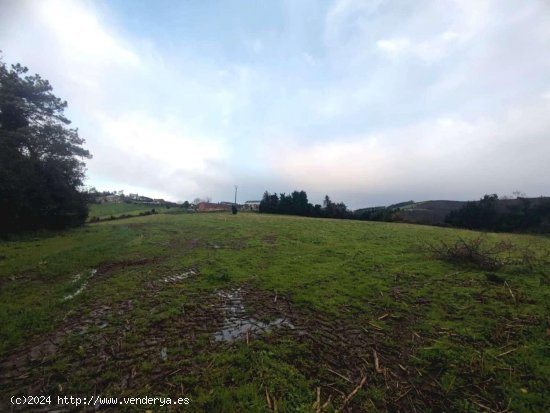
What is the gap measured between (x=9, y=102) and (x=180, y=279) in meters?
28.2

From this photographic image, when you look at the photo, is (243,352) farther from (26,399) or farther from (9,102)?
(9,102)

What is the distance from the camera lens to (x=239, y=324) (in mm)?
6746

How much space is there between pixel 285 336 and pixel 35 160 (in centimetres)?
3022

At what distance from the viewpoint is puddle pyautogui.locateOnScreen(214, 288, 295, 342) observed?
243 inches

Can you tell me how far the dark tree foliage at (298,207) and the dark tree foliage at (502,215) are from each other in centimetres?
2291

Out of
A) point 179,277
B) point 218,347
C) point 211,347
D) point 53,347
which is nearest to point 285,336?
point 218,347

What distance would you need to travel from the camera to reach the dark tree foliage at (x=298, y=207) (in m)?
62.1

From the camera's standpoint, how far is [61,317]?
7.02 meters

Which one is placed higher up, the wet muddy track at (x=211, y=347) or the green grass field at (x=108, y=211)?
the green grass field at (x=108, y=211)

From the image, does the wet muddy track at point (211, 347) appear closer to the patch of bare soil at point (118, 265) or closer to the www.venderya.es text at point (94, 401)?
the www.venderya.es text at point (94, 401)

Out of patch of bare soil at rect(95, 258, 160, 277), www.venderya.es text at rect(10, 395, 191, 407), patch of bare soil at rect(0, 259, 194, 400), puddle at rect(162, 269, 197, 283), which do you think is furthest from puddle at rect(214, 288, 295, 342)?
patch of bare soil at rect(95, 258, 160, 277)

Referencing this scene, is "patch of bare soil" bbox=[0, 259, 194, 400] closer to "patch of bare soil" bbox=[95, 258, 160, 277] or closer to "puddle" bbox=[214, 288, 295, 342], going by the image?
"puddle" bbox=[214, 288, 295, 342]

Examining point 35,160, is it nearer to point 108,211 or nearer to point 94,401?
point 94,401

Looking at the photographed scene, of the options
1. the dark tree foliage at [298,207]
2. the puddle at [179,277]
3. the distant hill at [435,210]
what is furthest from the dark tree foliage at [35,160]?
the distant hill at [435,210]
